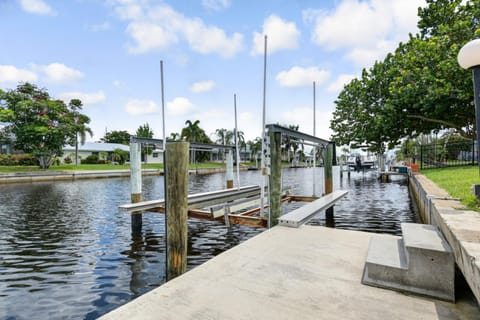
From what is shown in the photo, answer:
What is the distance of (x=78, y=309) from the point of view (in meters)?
3.53

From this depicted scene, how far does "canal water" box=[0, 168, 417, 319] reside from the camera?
12.4 feet

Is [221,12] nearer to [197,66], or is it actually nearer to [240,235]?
[197,66]

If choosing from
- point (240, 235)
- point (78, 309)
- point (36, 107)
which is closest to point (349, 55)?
point (240, 235)

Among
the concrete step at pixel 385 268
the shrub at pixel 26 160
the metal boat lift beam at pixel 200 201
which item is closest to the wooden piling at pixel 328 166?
the metal boat lift beam at pixel 200 201

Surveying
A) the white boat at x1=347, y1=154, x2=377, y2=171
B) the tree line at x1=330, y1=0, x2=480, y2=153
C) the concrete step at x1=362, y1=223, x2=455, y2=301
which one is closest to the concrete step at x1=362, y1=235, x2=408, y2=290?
the concrete step at x1=362, y1=223, x2=455, y2=301

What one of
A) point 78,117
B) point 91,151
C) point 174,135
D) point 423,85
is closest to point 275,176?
point 423,85

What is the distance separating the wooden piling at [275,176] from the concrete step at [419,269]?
243 centimetres

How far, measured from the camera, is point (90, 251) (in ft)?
19.2

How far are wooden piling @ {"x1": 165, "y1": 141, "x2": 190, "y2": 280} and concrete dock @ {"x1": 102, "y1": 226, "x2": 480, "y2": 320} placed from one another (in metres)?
0.64

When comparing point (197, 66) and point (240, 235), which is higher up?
point (197, 66)

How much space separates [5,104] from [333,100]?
36108 millimetres

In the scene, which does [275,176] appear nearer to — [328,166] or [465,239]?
[465,239]

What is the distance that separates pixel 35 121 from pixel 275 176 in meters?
35.1

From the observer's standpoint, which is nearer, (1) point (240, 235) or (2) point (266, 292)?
(2) point (266, 292)
